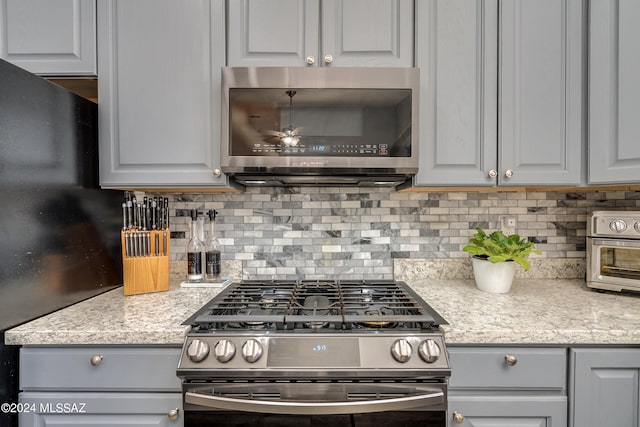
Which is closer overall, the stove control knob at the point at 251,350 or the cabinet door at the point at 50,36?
the stove control knob at the point at 251,350

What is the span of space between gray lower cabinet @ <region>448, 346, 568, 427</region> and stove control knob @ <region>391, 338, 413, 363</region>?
0.16 metres

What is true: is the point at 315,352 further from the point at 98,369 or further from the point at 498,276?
the point at 498,276

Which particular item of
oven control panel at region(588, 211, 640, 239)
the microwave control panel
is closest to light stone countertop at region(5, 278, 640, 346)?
oven control panel at region(588, 211, 640, 239)

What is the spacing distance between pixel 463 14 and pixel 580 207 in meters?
1.13

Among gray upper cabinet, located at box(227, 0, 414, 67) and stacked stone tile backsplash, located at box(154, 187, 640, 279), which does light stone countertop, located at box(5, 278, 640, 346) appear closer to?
stacked stone tile backsplash, located at box(154, 187, 640, 279)

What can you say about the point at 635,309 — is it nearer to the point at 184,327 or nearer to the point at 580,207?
the point at 580,207

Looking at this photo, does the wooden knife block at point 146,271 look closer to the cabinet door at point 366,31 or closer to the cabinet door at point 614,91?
the cabinet door at point 366,31

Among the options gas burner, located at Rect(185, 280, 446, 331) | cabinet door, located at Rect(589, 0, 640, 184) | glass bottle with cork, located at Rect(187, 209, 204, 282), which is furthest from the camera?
glass bottle with cork, located at Rect(187, 209, 204, 282)

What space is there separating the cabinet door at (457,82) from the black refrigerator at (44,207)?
1.37 m

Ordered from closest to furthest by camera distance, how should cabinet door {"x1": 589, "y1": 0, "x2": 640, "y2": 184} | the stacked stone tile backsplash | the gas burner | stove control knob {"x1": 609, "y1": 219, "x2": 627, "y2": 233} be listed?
the gas burner < cabinet door {"x1": 589, "y1": 0, "x2": 640, "y2": 184} < stove control knob {"x1": 609, "y1": 219, "x2": 627, "y2": 233} < the stacked stone tile backsplash

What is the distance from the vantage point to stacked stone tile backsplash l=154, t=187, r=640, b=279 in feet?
5.45

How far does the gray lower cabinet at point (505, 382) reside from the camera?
1000mm

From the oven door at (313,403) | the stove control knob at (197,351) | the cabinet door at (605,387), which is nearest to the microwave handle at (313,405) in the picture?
the oven door at (313,403)

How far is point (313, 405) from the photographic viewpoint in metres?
0.91
